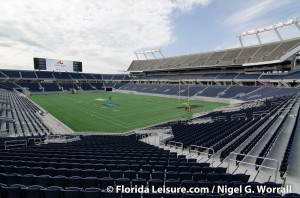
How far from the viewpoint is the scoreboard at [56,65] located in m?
76.4

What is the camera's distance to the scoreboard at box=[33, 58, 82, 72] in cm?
7644

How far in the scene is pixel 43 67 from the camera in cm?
7769

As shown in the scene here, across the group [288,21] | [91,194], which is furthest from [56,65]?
[91,194]

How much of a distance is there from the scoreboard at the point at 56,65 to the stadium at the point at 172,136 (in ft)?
1.31

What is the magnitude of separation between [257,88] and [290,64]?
35.4ft

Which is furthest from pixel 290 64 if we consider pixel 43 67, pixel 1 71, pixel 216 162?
pixel 1 71

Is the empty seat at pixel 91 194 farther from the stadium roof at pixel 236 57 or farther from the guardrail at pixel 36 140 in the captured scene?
Answer: the stadium roof at pixel 236 57

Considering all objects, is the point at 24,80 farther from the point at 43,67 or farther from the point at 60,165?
the point at 60,165

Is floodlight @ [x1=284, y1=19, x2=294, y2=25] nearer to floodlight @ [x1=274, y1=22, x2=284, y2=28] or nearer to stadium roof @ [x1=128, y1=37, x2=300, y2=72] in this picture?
floodlight @ [x1=274, y1=22, x2=284, y2=28]

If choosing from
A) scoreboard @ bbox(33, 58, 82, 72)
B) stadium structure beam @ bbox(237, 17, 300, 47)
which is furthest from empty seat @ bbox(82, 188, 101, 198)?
scoreboard @ bbox(33, 58, 82, 72)

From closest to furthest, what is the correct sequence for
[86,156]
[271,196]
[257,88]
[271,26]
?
[271,196], [86,156], [257,88], [271,26]

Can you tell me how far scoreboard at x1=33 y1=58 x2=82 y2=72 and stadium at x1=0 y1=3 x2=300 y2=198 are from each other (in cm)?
40

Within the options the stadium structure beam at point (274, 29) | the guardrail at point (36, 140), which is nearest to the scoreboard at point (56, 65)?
the stadium structure beam at point (274, 29)

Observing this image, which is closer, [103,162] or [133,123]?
[103,162]
